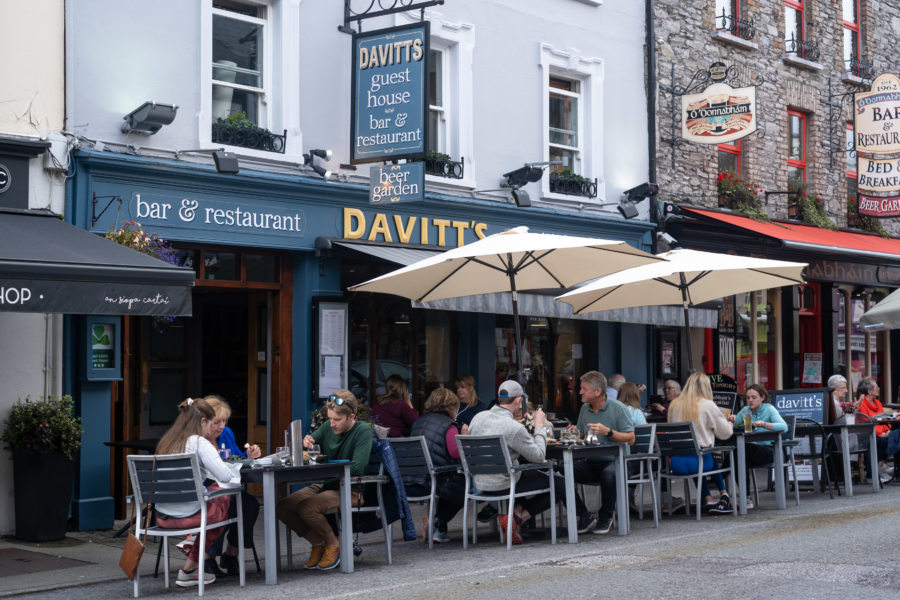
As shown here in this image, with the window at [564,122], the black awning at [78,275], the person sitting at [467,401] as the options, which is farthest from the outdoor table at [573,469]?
the window at [564,122]

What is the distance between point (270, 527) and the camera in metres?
8.26

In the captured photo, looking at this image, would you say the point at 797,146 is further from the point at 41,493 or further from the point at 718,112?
the point at 41,493

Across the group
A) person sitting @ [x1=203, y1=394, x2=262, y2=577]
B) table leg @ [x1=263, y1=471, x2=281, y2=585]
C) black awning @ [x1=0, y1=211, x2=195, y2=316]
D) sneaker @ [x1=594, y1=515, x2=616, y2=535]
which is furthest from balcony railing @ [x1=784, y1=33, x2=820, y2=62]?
table leg @ [x1=263, y1=471, x2=281, y2=585]

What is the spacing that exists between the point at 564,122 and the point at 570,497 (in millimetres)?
8183

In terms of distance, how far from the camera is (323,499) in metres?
8.80

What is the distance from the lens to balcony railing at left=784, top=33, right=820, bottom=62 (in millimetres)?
20484

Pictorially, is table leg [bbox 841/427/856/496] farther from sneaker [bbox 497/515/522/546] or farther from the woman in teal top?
sneaker [bbox 497/515/522/546]

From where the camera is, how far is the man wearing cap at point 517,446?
382 inches

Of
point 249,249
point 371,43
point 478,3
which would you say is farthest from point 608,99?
point 249,249

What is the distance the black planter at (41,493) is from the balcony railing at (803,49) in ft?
48.5

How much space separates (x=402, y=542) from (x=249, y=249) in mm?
3902

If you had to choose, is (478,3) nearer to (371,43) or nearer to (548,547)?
(371,43)

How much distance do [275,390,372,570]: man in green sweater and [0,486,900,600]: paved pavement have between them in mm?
227

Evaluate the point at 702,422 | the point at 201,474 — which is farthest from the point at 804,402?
the point at 201,474
